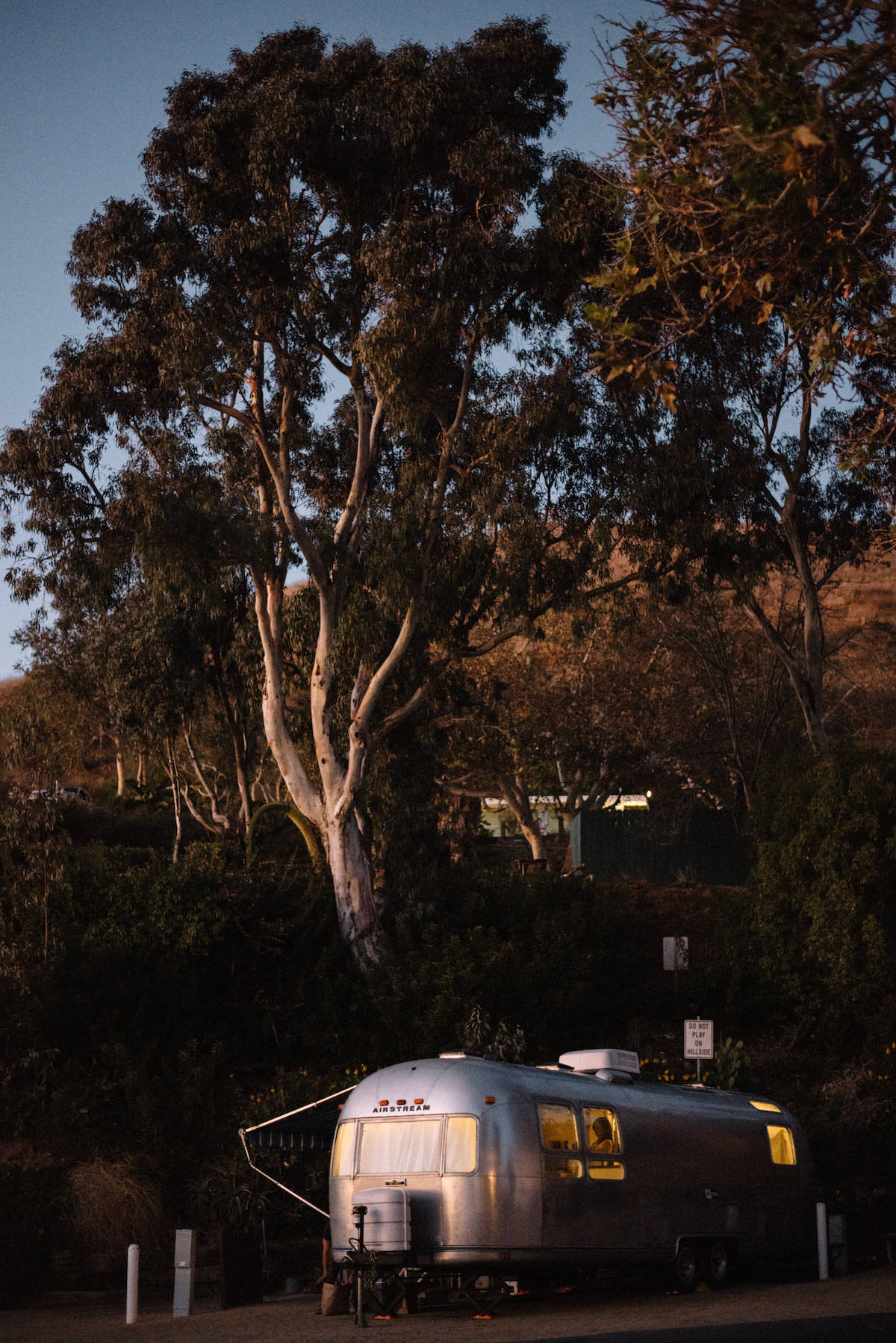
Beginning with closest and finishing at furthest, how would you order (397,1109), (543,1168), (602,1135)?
1. (543,1168)
2. (397,1109)
3. (602,1135)

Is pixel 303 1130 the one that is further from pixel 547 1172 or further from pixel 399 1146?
pixel 547 1172

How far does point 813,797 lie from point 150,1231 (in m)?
14.3

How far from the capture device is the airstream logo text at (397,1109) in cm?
1392

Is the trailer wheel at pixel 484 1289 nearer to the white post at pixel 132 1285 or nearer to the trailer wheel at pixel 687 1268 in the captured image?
the trailer wheel at pixel 687 1268

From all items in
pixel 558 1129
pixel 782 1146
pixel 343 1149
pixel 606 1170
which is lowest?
pixel 782 1146

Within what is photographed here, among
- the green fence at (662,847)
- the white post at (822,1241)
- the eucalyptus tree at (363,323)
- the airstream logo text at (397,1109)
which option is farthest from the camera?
the green fence at (662,847)

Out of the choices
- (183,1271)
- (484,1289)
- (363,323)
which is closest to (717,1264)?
(484,1289)

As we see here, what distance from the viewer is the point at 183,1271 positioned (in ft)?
46.6

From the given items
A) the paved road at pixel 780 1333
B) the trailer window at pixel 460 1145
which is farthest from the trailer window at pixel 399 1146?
the paved road at pixel 780 1333

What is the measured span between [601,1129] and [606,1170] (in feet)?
1.38

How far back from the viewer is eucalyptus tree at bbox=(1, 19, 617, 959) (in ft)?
81.6

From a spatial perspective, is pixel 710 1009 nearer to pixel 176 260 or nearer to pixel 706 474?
pixel 706 474

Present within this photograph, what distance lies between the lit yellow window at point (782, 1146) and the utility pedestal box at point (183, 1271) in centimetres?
725

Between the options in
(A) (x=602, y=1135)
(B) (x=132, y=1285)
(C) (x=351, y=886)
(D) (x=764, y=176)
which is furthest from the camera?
(C) (x=351, y=886)
